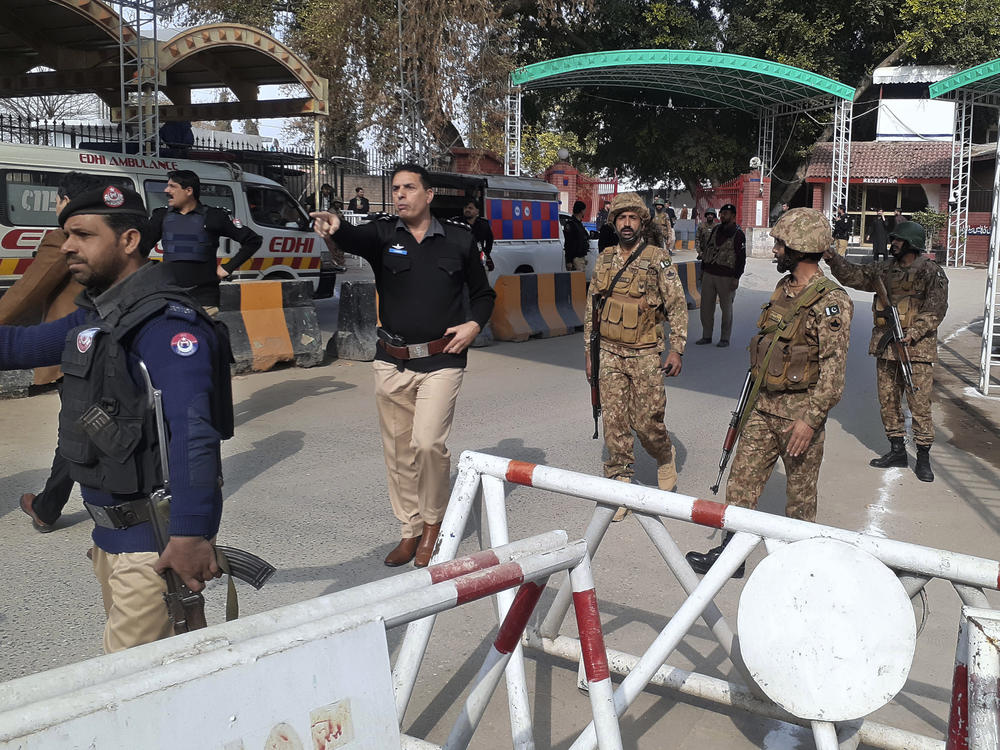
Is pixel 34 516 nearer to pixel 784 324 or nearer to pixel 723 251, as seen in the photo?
pixel 784 324

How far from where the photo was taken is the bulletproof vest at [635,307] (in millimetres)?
5703

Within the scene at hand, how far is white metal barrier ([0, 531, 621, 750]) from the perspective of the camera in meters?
1.46

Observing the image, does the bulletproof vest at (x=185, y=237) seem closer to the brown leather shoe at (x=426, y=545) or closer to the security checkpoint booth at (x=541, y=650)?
the brown leather shoe at (x=426, y=545)

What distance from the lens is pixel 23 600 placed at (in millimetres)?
4254

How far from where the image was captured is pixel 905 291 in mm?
7059

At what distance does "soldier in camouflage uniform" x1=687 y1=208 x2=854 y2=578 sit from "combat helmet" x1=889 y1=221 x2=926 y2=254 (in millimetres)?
2615

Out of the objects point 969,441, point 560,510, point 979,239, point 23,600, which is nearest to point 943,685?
point 560,510

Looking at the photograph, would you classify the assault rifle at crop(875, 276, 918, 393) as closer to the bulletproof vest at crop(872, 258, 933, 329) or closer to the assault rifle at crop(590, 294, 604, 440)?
the bulletproof vest at crop(872, 258, 933, 329)

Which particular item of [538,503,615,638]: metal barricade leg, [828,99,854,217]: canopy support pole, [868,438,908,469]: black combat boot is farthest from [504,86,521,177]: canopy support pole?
[538,503,615,638]: metal barricade leg

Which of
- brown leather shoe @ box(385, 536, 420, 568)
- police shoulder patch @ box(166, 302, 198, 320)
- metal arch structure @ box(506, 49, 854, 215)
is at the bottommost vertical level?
brown leather shoe @ box(385, 536, 420, 568)

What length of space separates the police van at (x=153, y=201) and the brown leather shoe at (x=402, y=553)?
6.77m

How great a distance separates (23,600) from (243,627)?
303 centimetres

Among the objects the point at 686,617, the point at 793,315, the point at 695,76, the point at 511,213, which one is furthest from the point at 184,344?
the point at 695,76

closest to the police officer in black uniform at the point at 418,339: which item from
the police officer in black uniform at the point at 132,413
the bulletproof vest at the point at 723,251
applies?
the police officer in black uniform at the point at 132,413
